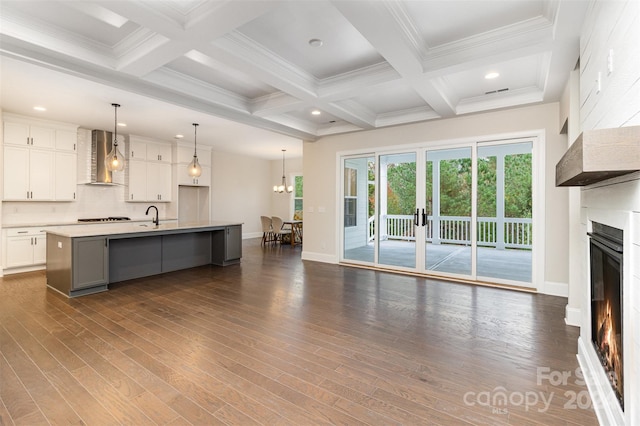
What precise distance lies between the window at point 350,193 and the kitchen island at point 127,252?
2.33 meters

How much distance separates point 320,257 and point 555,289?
163 inches

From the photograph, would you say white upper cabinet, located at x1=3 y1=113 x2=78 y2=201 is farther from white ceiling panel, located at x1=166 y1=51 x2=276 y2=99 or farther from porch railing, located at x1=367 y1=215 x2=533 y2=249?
porch railing, located at x1=367 y1=215 x2=533 y2=249

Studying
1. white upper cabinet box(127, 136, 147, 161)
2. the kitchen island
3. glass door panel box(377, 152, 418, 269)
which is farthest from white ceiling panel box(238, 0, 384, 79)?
white upper cabinet box(127, 136, 147, 161)

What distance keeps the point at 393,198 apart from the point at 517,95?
2717 millimetres

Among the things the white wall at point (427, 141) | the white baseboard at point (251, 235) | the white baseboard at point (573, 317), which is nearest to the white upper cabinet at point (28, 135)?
the white wall at point (427, 141)

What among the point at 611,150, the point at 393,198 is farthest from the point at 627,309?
the point at 393,198

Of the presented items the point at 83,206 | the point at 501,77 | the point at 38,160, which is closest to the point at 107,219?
the point at 83,206

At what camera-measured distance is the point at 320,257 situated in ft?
22.4

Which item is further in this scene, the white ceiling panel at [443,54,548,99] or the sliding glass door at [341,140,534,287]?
the sliding glass door at [341,140,534,287]

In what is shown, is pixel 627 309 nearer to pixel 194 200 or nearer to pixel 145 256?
pixel 145 256

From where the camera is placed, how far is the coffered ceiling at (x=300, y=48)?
8.54ft

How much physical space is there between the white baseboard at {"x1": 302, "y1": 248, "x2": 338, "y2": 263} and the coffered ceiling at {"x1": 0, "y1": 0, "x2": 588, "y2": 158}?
318cm

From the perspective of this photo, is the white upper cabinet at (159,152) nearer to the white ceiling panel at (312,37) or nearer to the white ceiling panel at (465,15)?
the white ceiling panel at (312,37)

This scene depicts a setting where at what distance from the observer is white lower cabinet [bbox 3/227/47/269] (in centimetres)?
540
